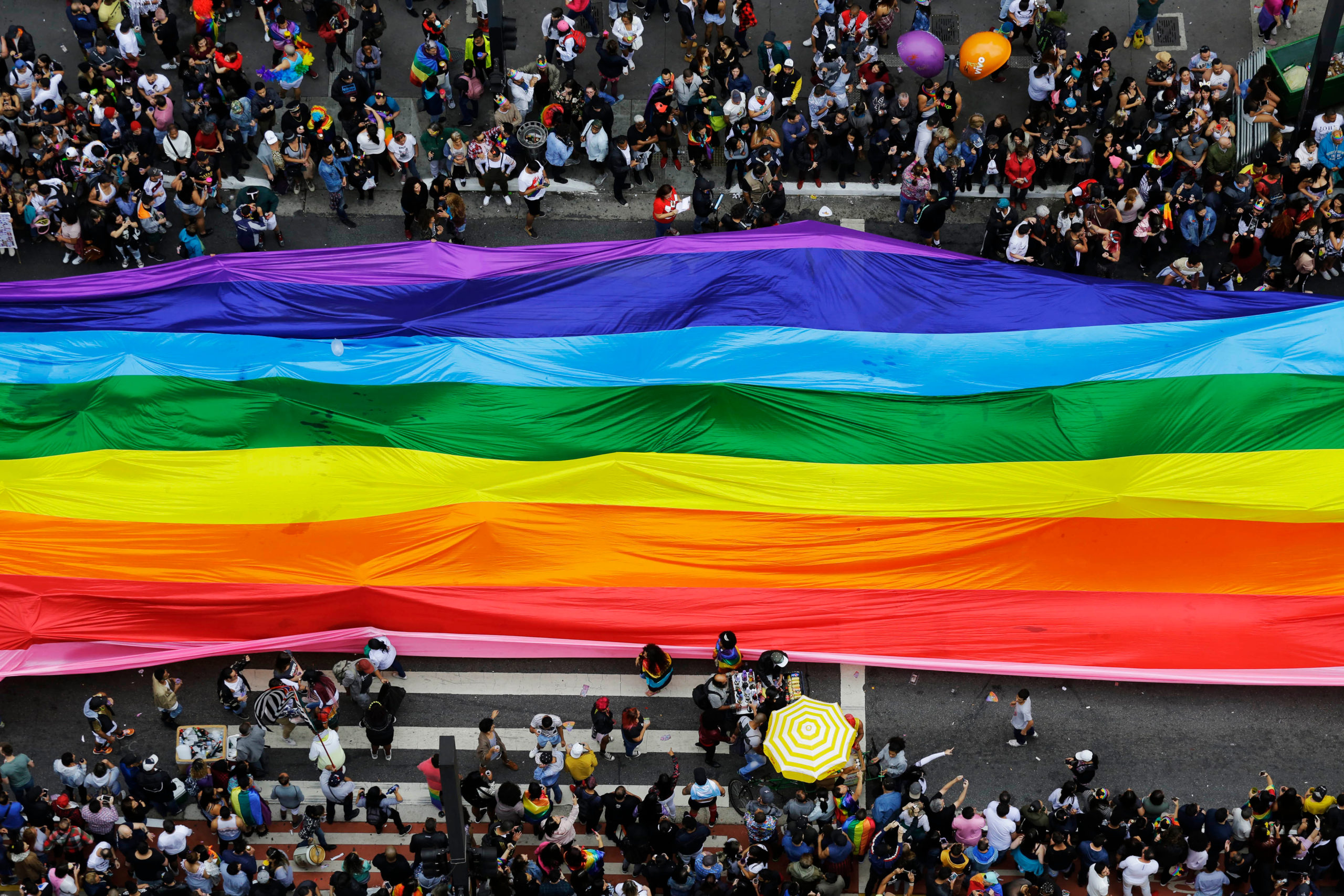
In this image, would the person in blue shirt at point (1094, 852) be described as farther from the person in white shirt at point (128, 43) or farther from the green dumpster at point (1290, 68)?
the person in white shirt at point (128, 43)

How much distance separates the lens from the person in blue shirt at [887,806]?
16.5 m

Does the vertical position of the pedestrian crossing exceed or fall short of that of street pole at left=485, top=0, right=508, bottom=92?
it falls short

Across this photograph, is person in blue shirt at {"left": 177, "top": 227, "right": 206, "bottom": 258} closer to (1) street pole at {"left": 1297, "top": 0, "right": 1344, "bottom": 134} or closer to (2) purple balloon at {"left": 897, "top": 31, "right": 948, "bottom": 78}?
(2) purple balloon at {"left": 897, "top": 31, "right": 948, "bottom": 78}

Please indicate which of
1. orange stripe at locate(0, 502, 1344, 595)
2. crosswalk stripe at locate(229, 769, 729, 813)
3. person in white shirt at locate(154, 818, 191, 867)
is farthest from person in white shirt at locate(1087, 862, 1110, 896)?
person in white shirt at locate(154, 818, 191, 867)

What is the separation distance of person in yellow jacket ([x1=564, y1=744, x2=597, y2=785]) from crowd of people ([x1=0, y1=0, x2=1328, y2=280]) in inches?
324

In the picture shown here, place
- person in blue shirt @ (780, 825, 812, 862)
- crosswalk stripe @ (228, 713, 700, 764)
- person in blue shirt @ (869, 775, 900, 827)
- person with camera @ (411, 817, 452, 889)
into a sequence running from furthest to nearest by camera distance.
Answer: crosswalk stripe @ (228, 713, 700, 764) → person in blue shirt @ (869, 775, 900, 827) → person in blue shirt @ (780, 825, 812, 862) → person with camera @ (411, 817, 452, 889)

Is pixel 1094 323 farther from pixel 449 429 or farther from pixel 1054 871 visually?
pixel 449 429

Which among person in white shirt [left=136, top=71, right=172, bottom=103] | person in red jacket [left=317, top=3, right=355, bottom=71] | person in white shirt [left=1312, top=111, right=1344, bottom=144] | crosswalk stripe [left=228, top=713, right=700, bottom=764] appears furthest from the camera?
person in red jacket [left=317, top=3, right=355, bottom=71]

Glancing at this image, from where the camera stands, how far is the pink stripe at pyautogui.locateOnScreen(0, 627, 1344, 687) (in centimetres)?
1819

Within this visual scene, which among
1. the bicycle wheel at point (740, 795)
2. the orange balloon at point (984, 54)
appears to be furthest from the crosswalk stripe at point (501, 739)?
the orange balloon at point (984, 54)

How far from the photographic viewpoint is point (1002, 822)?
16297 mm

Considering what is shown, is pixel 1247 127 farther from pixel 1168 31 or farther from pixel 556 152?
pixel 556 152

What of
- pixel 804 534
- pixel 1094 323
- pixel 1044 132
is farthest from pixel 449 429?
pixel 1044 132

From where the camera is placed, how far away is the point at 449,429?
18.7m
